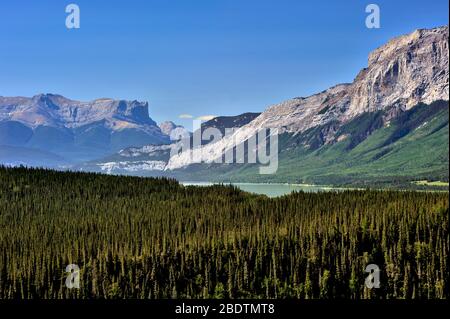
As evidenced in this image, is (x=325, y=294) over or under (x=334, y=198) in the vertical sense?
under

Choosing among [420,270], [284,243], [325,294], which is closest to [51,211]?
[284,243]

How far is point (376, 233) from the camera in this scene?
313 feet

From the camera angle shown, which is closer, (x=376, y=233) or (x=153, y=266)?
(x=153, y=266)

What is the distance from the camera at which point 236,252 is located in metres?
88.4

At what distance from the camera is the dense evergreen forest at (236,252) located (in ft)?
269

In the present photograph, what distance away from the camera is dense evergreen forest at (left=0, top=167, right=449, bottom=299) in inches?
3228

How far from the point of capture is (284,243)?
302 feet

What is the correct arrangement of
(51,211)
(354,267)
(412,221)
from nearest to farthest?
(354,267)
(412,221)
(51,211)
